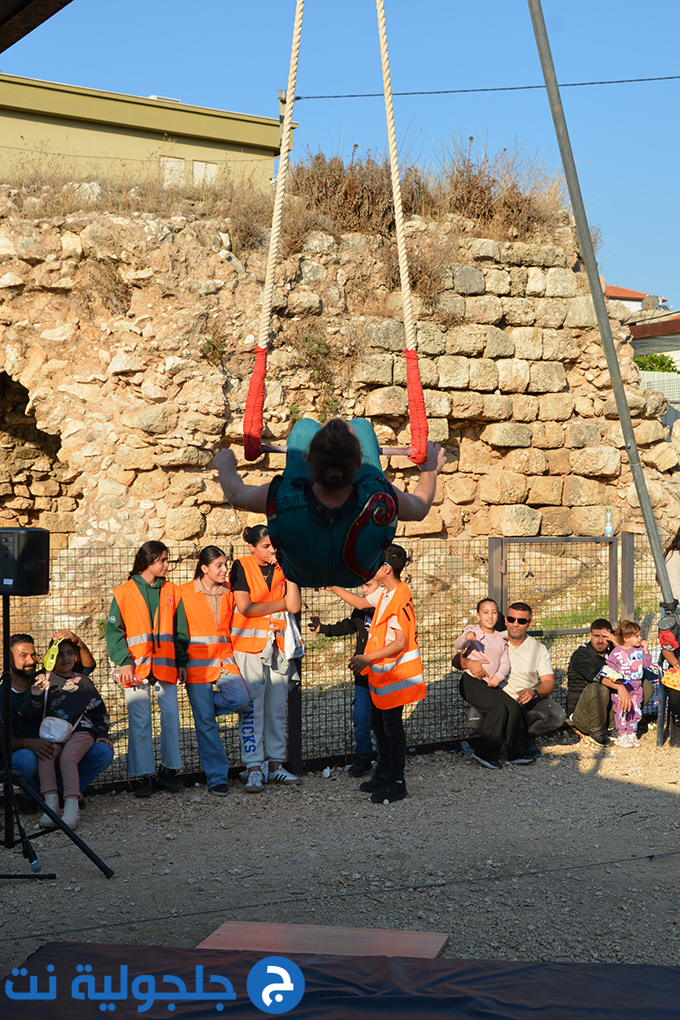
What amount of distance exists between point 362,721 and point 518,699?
133 centimetres

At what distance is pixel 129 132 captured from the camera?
13242 mm

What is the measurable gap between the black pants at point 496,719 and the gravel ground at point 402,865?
21 centimetres

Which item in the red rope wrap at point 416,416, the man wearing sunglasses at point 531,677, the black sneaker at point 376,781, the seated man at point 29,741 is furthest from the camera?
the man wearing sunglasses at point 531,677

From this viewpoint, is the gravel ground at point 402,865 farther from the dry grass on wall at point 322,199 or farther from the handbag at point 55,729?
the dry grass on wall at point 322,199

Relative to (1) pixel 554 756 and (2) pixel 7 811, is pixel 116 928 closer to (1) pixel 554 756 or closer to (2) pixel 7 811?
(2) pixel 7 811

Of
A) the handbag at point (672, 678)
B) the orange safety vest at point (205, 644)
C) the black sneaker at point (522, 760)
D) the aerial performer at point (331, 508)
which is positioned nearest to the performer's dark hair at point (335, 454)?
the aerial performer at point (331, 508)

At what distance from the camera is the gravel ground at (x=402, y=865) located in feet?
13.9

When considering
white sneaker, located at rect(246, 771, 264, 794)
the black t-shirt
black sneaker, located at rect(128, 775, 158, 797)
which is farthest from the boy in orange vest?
the black t-shirt

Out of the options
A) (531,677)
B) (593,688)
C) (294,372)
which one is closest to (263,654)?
(531,677)

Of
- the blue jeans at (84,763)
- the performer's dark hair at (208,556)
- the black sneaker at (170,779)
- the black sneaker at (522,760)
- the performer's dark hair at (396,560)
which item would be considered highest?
the performer's dark hair at (208,556)

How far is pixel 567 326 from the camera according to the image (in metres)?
11.1

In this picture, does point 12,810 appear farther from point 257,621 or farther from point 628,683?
point 628,683

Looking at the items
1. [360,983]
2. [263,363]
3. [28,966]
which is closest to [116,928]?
[28,966]

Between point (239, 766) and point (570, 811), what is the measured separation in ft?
8.22
